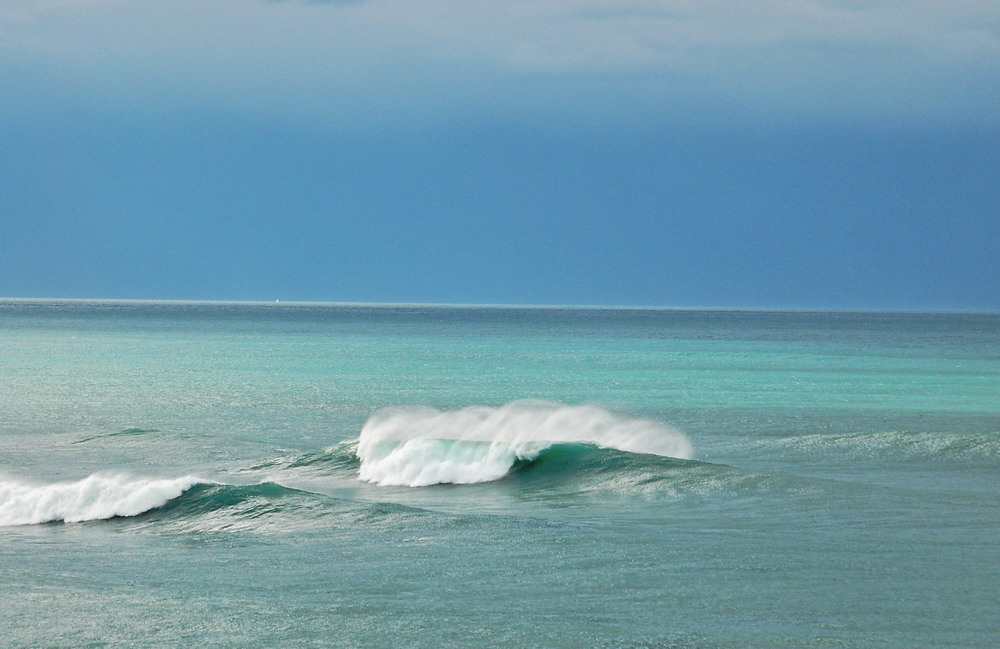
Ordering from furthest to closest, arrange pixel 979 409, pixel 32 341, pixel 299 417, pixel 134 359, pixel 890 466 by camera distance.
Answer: pixel 32 341, pixel 134 359, pixel 979 409, pixel 299 417, pixel 890 466

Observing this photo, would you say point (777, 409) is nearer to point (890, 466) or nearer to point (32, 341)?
point (890, 466)

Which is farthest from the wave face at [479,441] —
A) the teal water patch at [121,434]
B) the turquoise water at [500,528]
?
the teal water patch at [121,434]

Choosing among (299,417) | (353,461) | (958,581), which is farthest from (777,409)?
(958,581)

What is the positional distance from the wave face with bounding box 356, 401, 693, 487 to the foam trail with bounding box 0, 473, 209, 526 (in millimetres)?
4175

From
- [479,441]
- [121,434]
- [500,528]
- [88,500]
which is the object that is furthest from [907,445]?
[121,434]

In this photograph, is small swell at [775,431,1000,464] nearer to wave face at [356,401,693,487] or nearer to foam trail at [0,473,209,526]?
wave face at [356,401,693,487]

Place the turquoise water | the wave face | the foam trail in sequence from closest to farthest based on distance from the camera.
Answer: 1. the turquoise water
2. the foam trail
3. the wave face

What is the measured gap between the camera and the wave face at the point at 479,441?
1911 centimetres

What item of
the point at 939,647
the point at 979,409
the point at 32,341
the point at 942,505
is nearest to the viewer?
the point at 939,647

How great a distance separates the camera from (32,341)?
275 ft

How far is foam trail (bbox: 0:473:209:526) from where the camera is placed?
606 inches

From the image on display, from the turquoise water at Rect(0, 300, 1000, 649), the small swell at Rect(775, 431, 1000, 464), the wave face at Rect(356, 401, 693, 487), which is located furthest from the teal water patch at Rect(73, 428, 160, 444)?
the small swell at Rect(775, 431, 1000, 464)

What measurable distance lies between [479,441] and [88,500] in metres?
7.32

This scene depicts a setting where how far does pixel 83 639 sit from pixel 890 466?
14529 millimetres
